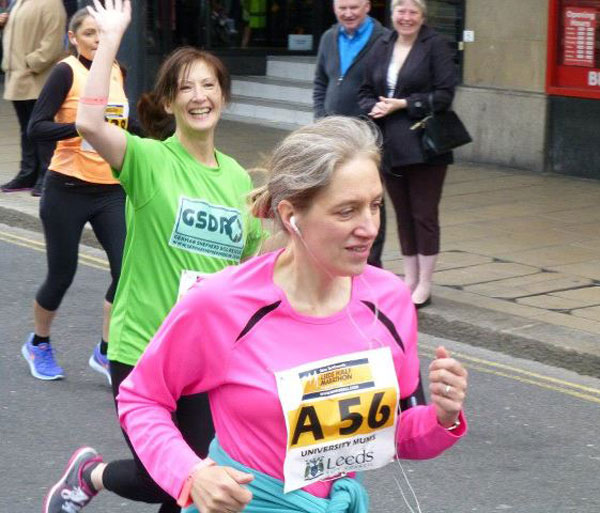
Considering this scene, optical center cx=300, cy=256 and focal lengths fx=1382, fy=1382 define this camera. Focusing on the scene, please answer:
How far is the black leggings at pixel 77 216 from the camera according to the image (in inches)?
260

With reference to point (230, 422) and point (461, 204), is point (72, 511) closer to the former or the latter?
point (230, 422)

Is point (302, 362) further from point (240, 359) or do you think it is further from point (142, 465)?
point (142, 465)

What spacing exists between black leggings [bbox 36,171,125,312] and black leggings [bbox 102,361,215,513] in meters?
2.16

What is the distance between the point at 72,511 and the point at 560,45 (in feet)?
31.0

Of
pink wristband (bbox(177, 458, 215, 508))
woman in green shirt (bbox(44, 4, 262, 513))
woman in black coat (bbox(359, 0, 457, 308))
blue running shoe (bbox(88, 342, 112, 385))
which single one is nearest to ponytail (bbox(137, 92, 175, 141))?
woman in green shirt (bbox(44, 4, 262, 513))

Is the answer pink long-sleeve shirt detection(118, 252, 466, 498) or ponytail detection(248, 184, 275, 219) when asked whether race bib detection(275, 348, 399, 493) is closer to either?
pink long-sleeve shirt detection(118, 252, 466, 498)

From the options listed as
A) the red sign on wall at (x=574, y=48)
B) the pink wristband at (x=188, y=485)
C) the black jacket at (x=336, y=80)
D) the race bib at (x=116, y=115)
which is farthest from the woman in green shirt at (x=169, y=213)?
the red sign on wall at (x=574, y=48)

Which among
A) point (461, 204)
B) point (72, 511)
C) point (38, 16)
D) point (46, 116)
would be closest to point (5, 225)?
point (38, 16)

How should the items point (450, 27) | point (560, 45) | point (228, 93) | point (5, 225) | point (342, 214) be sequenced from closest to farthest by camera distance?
1. point (342, 214)
2. point (228, 93)
3. point (5, 225)
4. point (560, 45)
5. point (450, 27)

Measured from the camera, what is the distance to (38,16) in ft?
39.8

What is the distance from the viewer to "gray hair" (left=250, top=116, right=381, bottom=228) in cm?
298

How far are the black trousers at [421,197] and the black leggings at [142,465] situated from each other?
3981 mm

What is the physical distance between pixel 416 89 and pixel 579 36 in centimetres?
539

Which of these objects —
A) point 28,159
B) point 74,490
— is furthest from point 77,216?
point 28,159
